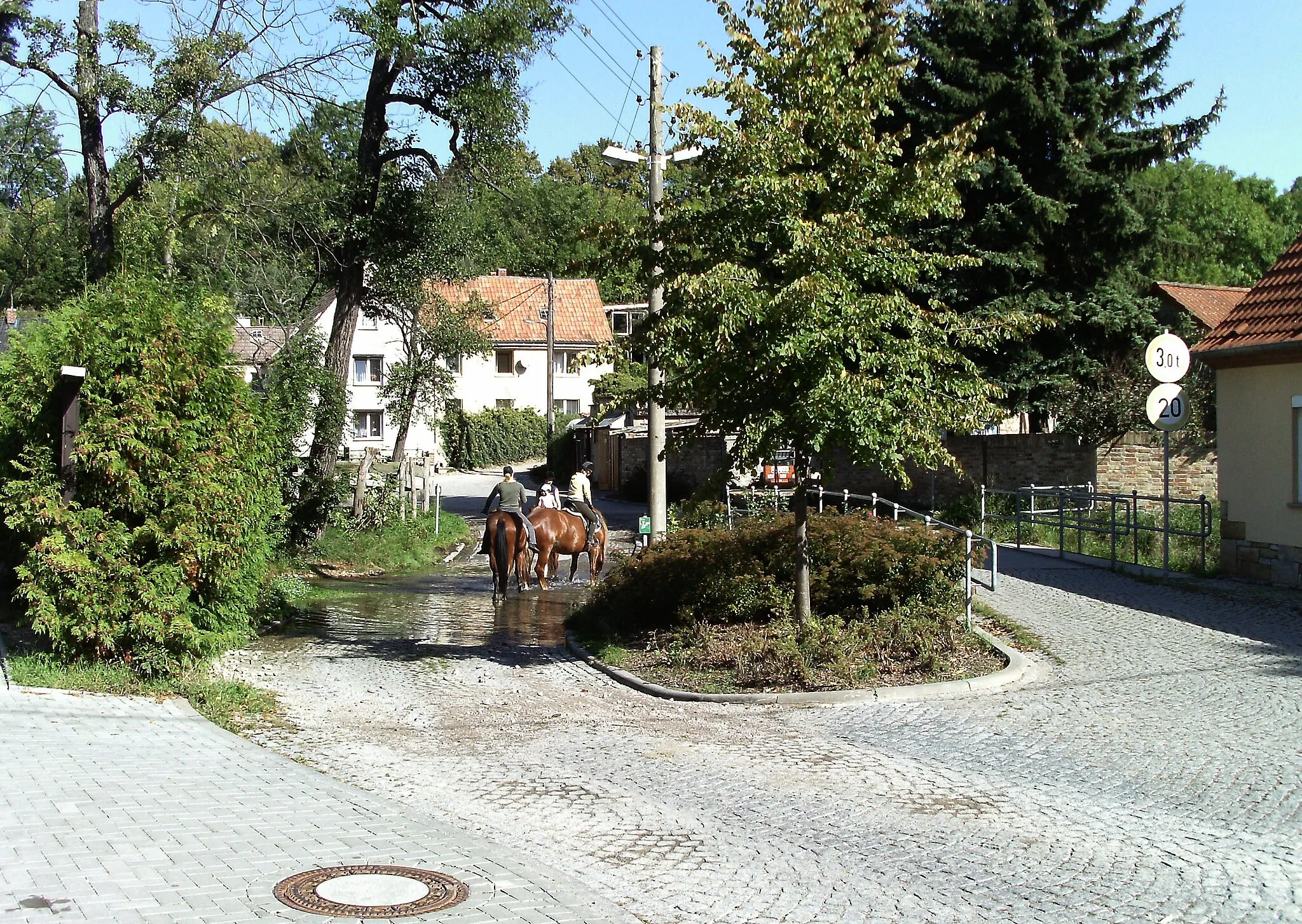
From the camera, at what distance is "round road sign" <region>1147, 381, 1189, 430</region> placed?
59.1ft

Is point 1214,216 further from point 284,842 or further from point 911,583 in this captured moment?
point 284,842

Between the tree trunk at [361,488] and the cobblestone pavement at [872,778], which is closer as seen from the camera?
the cobblestone pavement at [872,778]

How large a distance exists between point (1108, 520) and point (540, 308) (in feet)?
163

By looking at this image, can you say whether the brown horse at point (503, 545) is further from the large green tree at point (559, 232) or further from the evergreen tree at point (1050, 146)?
the evergreen tree at point (1050, 146)

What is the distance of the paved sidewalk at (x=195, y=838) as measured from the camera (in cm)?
553

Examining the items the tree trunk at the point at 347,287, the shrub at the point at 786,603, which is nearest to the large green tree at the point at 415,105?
the tree trunk at the point at 347,287

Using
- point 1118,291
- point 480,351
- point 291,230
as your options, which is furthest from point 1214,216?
point 291,230

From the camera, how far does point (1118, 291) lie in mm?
28953

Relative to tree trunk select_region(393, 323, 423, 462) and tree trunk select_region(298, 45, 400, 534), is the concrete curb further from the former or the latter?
tree trunk select_region(393, 323, 423, 462)

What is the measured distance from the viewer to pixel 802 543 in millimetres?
12578

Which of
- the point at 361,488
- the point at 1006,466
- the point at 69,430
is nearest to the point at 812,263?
the point at 69,430

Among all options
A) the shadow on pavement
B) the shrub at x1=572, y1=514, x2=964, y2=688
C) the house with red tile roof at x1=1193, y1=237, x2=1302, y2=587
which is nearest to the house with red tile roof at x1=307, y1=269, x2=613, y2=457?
the shadow on pavement

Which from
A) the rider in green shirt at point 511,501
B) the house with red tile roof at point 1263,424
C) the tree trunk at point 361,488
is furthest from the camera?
the tree trunk at point 361,488

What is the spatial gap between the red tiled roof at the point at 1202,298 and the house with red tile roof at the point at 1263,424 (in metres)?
18.2
